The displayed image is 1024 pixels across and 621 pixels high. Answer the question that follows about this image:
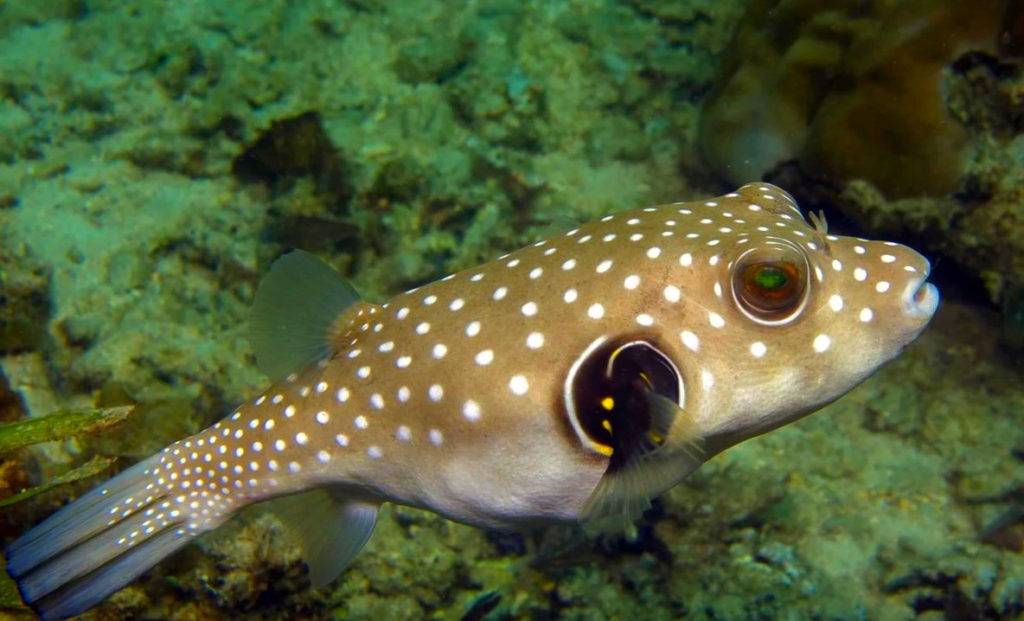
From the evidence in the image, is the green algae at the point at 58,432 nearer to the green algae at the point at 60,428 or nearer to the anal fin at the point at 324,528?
the green algae at the point at 60,428

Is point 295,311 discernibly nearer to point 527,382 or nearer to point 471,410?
point 471,410

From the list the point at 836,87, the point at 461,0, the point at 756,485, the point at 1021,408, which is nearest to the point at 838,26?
the point at 836,87

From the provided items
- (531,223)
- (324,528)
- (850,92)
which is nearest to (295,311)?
(324,528)

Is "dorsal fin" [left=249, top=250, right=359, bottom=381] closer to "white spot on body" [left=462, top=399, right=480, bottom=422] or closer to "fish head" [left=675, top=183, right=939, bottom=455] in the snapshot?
"white spot on body" [left=462, top=399, right=480, bottom=422]

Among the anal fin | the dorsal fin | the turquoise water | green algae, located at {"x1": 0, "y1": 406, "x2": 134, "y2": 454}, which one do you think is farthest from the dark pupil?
green algae, located at {"x1": 0, "y1": 406, "x2": 134, "y2": 454}

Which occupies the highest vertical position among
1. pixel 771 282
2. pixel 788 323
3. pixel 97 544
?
pixel 771 282
